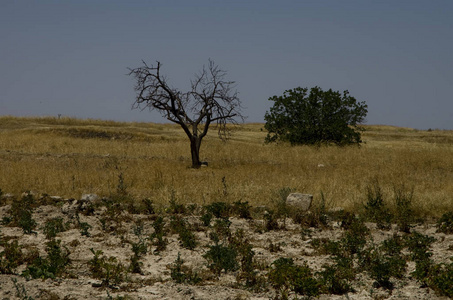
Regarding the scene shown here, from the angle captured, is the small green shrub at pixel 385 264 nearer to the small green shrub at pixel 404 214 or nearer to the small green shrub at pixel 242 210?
the small green shrub at pixel 404 214

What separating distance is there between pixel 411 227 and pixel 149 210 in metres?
5.30

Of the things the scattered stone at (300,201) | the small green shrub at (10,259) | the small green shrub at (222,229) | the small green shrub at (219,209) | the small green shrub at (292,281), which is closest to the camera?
the small green shrub at (292,281)

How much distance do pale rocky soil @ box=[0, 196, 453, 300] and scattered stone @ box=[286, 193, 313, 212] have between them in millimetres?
728

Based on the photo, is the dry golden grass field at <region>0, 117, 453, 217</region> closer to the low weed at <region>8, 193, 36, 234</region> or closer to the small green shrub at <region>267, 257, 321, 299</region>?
the low weed at <region>8, 193, 36, 234</region>

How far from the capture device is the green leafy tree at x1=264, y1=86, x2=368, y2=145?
2834cm

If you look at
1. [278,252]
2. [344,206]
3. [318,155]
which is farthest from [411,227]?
[318,155]

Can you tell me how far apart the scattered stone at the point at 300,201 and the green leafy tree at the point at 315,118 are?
18063 millimetres

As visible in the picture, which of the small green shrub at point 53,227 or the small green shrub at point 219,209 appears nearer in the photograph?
the small green shrub at point 53,227

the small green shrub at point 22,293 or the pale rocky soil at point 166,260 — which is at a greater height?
the small green shrub at point 22,293

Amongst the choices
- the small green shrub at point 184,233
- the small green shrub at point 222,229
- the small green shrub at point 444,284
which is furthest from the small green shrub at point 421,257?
the small green shrub at point 184,233

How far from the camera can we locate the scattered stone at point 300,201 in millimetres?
10117

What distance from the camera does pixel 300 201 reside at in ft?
33.4

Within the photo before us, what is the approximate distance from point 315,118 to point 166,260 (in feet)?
74.8

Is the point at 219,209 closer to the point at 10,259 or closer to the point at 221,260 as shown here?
the point at 221,260
